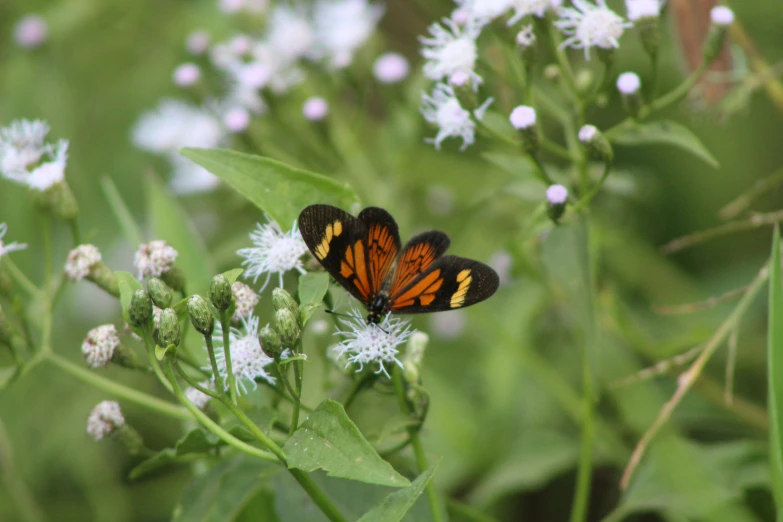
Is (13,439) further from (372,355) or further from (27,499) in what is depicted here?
(372,355)

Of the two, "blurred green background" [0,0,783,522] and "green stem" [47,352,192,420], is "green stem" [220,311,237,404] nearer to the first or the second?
"green stem" [47,352,192,420]

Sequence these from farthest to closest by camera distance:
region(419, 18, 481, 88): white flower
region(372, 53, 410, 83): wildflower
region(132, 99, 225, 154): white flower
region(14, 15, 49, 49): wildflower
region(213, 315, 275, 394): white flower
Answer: region(14, 15, 49, 49): wildflower
region(132, 99, 225, 154): white flower
region(372, 53, 410, 83): wildflower
region(419, 18, 481, 88): white flower
region(213, 315, 275, 394): white flower

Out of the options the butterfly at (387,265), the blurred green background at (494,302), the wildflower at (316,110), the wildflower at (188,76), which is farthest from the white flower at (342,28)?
the butterfly at (387,265)

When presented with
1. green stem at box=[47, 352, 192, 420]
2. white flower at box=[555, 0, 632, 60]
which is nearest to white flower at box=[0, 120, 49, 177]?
green stem at box=[47, 352, 192, 420]

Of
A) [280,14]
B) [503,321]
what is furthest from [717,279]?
[280,14]

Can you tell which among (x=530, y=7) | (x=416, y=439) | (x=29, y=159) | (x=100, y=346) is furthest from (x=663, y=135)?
(x=29, y=159)

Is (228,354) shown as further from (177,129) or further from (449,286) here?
(177,129)

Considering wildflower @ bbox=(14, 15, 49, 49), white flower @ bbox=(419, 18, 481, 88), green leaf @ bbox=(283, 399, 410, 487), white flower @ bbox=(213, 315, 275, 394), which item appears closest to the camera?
green leaf @ bbox=(283, 399, 410, 487)
